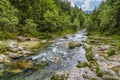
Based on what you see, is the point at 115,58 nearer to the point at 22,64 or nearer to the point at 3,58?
the point at 22,64

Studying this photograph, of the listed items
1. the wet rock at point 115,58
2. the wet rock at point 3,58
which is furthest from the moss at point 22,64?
the wet rock at point 115,58

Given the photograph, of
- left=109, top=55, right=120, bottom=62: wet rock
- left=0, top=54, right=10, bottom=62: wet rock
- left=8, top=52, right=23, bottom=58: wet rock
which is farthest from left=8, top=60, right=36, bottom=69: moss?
left=109, top=55, right=120, bottom=62: wet rock

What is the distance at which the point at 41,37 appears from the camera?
6281 centimetres

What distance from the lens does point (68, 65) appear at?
2694 cm

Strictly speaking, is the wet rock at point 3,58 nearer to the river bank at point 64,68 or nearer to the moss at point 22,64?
the river bank at point 64,68

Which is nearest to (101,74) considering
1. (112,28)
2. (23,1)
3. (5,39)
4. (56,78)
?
(56,78)

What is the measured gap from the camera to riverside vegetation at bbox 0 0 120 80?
2478 centimetres

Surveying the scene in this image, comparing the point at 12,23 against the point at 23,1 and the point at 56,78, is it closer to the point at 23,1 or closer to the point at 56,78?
the point at 23,1

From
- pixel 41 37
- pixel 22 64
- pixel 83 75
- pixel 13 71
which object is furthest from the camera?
pixel 41 37

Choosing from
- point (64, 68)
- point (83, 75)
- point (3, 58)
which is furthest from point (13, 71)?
point (83, 75)

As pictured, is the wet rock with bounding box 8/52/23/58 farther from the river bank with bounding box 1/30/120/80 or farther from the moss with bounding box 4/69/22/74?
the moss with bounding box 4/69/22/74

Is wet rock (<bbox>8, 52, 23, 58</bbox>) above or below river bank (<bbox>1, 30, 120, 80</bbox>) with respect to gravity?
above

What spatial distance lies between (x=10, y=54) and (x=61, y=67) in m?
12.5

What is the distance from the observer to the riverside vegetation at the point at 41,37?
81.3 feet
